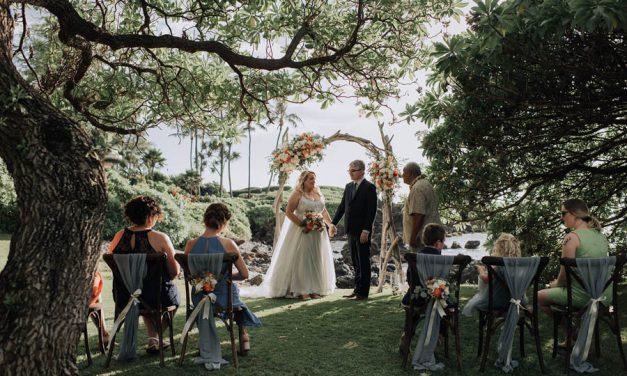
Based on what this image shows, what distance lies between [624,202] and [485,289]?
550 cm

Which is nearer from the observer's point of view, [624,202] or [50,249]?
[50,249]

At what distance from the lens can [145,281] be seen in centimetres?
546

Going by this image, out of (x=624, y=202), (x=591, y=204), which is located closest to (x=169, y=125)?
(x=591, y=204)

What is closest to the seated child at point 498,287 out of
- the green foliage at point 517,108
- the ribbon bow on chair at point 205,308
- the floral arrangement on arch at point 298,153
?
the green foliage at point 517,108

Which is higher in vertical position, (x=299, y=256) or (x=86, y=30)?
(x=86, y=30)

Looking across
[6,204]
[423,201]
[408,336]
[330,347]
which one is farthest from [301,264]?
[6,204]

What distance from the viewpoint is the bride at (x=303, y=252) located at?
9.42 meters

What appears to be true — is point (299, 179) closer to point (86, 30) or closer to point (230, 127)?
point (230, 127)

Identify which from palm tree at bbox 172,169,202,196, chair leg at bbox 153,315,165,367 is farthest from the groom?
palm tree at bbox 172,169,202,196

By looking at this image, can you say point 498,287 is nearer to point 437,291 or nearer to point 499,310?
point 499,310

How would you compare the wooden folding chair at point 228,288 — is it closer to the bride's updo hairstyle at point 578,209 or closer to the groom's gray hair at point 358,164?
the bride's updo hairstyle at point 578,209

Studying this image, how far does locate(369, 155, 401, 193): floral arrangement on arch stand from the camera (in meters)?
9.91

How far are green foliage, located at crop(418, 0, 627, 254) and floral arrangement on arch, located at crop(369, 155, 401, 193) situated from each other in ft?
4.06

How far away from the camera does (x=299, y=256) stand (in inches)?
374
